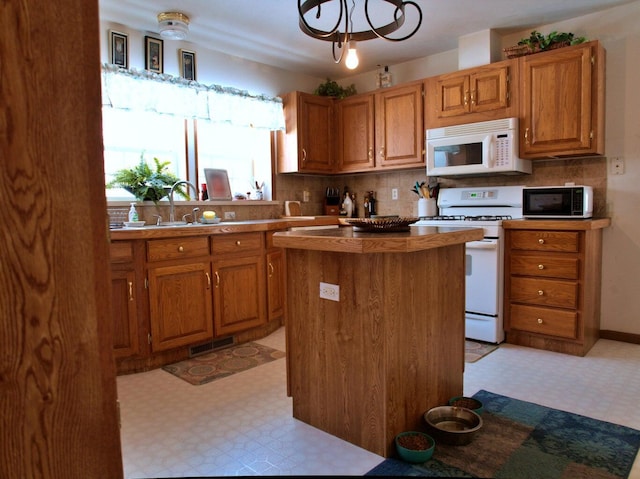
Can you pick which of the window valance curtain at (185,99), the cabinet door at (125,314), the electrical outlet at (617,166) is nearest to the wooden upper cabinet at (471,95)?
the electrical outlet at (617,166)

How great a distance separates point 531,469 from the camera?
181 cm

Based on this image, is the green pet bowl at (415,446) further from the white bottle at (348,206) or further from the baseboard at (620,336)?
the white bottle at (348,206)

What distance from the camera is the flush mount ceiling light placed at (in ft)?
11.0

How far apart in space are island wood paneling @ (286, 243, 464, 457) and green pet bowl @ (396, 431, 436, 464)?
5cm

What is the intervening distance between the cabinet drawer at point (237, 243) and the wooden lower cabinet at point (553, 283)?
6.33 feet

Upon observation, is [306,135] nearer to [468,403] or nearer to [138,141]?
[138,141]

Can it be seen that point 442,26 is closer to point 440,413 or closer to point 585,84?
point 585,84

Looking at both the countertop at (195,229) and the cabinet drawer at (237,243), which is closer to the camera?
the countertop at (195,229)

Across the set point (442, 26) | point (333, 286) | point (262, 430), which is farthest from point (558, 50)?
point (262, 430)

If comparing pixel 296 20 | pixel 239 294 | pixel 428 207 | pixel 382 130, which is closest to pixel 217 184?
pixel 239 294

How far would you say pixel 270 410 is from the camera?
2383mm

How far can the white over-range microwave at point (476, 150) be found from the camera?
11.6ft

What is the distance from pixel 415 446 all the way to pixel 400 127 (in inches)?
123

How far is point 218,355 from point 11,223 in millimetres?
2730
